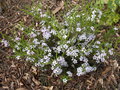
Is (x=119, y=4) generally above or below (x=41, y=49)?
above

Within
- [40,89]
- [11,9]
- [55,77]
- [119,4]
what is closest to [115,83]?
[55,77]

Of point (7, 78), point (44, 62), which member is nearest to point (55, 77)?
point (44, 62)

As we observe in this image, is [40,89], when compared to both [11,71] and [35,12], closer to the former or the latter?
[11,71]

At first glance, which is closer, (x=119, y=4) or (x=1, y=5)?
(x=119, y=4)

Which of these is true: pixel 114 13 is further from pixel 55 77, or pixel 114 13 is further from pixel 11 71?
pixel 11 71

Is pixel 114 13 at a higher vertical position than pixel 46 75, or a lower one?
higher

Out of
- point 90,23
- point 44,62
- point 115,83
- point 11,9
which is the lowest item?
point 115,83

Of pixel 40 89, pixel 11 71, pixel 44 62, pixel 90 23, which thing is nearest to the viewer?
pixel 44 62

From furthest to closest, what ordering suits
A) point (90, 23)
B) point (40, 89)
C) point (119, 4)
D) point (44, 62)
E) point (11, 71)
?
point (119, 4) < point (11, 71) < point (40, 89) < point (90, 23) < point (44, 62)

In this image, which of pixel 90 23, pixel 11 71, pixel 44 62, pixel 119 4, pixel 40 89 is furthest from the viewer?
pixel 119 4
